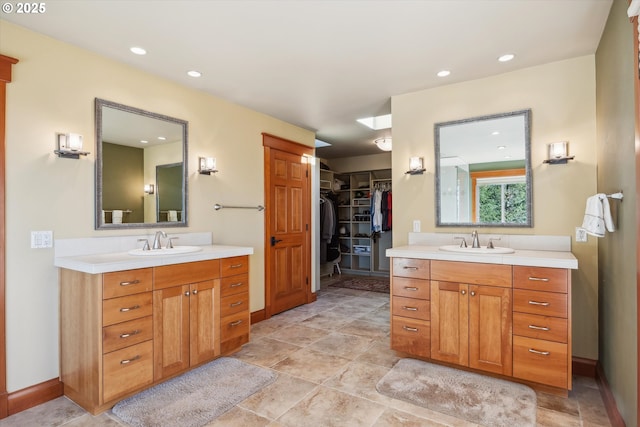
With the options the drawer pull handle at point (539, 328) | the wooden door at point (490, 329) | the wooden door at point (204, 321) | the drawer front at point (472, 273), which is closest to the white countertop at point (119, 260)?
the wooden door at point (204, 321)

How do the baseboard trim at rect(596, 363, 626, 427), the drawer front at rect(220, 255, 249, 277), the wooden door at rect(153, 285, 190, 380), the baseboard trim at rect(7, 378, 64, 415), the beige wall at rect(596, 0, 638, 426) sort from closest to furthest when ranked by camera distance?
the beige wall at rect(596, 0, 638, 426) < the baseboard trim at rect(596, 363, 626, 427) < the baseboard trim at rect(7, 378, 64, 415) < the wooden door at rect(153, 285, 190, 380) < the drawer front at rect(220, 255, 249, 277)

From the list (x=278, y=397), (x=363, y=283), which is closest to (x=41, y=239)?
(x=278, y=397)

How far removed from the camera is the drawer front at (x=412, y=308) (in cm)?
270

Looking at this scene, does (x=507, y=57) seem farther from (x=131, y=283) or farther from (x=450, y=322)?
(x=131, y=283)

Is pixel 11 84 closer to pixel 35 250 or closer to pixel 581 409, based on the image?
pixel 35 250

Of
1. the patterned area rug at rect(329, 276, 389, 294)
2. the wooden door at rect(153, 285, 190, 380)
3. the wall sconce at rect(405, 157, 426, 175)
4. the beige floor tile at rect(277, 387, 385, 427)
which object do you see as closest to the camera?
the beige floor tile at rect(277, 387, 385, 427)

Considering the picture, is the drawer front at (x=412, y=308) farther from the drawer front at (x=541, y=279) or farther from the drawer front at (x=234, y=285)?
the drawer front at (x=234, y=285)

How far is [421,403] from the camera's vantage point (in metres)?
2.18

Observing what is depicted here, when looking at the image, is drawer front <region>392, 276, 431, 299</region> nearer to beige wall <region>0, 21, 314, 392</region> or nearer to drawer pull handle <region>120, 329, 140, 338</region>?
drawer pull handle <region>120, 329, 140, 338</region>

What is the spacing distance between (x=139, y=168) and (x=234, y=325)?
1.57 metres

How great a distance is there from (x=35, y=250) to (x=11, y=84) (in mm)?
1077

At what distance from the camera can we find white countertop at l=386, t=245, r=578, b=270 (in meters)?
2.22

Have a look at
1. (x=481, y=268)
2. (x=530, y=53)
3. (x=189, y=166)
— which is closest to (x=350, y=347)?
(x=481, y=268)

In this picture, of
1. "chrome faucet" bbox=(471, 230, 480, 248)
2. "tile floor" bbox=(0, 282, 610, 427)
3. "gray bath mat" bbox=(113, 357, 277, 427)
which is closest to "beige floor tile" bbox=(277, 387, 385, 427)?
"tile floor" bbox=(0, 282, 610, 427)
